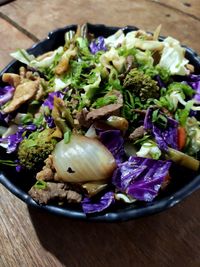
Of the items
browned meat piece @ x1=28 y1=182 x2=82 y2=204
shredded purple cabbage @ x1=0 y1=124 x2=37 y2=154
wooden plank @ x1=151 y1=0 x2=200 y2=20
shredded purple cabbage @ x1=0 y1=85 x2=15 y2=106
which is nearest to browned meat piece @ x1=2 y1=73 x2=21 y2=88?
shredded purple cabbage @ x1=0 y1=85 x2=15 y2=106

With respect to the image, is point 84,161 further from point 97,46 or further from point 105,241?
point 97,46

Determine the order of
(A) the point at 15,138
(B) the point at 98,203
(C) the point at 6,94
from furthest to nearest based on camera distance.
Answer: (C) the point at 6,94
(A) the point at 15,138
(B) the point at 98,203

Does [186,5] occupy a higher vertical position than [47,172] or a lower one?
higher

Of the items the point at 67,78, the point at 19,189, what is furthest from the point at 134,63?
the point at 19,189

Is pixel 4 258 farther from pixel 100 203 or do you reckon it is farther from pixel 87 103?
pixel 87 103

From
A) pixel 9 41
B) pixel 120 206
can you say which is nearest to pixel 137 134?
pixel 120 206

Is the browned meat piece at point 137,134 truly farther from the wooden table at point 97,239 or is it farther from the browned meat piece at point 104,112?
the wooden table at point 97,239
